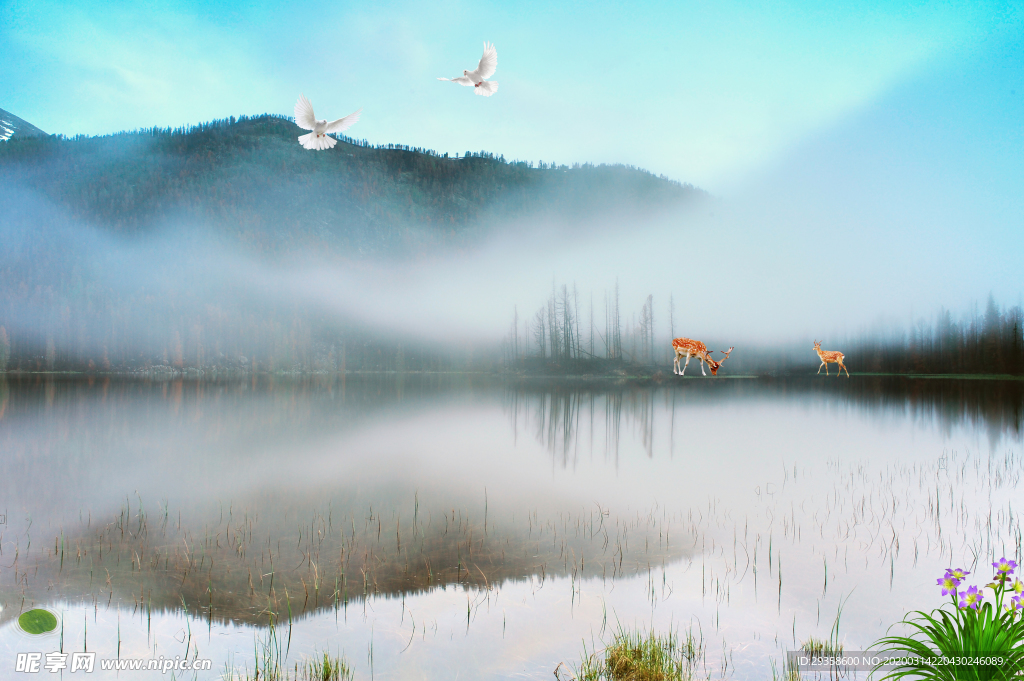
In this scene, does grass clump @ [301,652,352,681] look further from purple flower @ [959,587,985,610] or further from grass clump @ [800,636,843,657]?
purple flower @ [959,587,985,610]

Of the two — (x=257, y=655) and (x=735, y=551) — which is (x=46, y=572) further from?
(x=735, y=551)

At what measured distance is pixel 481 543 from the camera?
32.4 ft

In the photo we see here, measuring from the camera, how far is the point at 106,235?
193000mm

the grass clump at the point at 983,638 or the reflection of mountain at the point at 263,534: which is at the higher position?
the grass clump at the point at 983,638

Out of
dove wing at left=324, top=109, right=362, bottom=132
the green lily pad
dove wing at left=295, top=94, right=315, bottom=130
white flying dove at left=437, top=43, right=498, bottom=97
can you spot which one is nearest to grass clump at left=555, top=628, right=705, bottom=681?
the green lily pad

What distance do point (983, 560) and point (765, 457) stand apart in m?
9.95

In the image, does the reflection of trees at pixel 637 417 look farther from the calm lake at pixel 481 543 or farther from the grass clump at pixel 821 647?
the grass clump at pixel 821 647

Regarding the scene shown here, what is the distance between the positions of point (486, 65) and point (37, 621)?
50.3 feet

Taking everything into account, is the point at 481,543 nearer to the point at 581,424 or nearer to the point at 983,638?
the point at 983,638

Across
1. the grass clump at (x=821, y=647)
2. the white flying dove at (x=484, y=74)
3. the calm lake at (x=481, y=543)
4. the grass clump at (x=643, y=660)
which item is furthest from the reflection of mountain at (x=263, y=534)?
the white flying dove at (x=484, y=74)

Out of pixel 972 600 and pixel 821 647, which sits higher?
pixel 972 600

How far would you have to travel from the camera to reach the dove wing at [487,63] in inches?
602

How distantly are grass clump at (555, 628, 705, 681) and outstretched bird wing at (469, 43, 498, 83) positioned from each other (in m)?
14.5

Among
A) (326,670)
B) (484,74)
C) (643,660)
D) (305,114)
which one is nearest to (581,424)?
(484,74)
